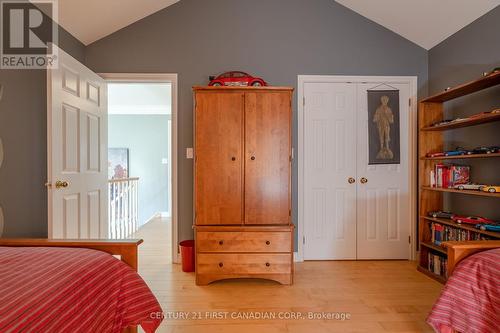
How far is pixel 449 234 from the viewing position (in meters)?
2.46

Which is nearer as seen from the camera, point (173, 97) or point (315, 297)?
point (315, 297)

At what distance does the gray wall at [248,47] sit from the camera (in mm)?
2834

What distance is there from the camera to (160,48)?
112 inches

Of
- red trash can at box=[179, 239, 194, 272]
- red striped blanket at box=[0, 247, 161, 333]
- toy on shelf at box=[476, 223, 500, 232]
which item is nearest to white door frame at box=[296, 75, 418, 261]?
toy on shelf at box=[476, 223, 500, 232]

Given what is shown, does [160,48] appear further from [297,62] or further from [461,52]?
[461,52]

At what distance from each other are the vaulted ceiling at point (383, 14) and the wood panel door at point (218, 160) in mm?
1202

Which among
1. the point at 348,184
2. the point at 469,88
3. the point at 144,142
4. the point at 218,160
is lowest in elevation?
the point at 348,184

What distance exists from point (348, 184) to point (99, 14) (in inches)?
118

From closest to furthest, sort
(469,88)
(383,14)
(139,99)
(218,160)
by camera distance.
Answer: (469,88) < (218,160) < (383,14) < (139,99)

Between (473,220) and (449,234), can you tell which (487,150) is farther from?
(449,234)

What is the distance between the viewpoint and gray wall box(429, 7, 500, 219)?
219 cm

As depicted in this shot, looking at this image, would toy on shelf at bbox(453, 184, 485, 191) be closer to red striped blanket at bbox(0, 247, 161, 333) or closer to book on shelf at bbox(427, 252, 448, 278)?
book on shelf at bbox(427, 252, 448, 278)

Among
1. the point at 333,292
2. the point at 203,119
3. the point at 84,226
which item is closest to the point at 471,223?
the point at 333,292

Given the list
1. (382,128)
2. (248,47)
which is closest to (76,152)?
(248,47)
